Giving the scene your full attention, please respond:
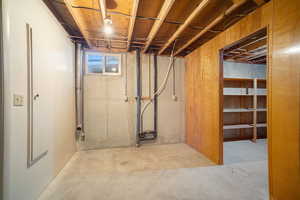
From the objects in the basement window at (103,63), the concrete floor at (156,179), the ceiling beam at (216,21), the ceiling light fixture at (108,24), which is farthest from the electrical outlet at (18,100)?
the ceiling beam at (216,21)

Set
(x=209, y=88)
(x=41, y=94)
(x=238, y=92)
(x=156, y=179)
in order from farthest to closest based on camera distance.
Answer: (x=238, y=92) < (x=209, y=88) < (x=156, y=179) < (x=41, y=94)

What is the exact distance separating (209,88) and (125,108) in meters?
2.10

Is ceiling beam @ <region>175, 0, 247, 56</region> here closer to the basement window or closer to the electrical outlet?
the basement window

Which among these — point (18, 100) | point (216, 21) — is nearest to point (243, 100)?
point (216, 21)

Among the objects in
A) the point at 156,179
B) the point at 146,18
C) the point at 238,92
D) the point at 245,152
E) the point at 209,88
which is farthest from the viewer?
Result: the point at 238,92

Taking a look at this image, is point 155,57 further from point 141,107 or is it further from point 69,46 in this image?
point 69,46

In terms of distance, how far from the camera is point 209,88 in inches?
103

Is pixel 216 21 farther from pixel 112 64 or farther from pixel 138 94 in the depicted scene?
pixel 112 64

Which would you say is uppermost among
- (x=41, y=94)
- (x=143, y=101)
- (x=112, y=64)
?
(x=112, y=64)

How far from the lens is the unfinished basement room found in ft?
4.35

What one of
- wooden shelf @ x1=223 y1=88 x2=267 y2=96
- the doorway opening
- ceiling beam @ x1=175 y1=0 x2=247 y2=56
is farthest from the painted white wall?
wooden shelf @ x1=223 y1=88 x2=267 y2=96

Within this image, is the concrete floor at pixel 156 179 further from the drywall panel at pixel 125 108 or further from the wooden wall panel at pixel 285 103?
the drywall panel at pixel 125 108

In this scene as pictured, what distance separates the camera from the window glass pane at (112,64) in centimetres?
342

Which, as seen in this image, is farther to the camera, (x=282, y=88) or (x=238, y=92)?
(x=238, y=92)
